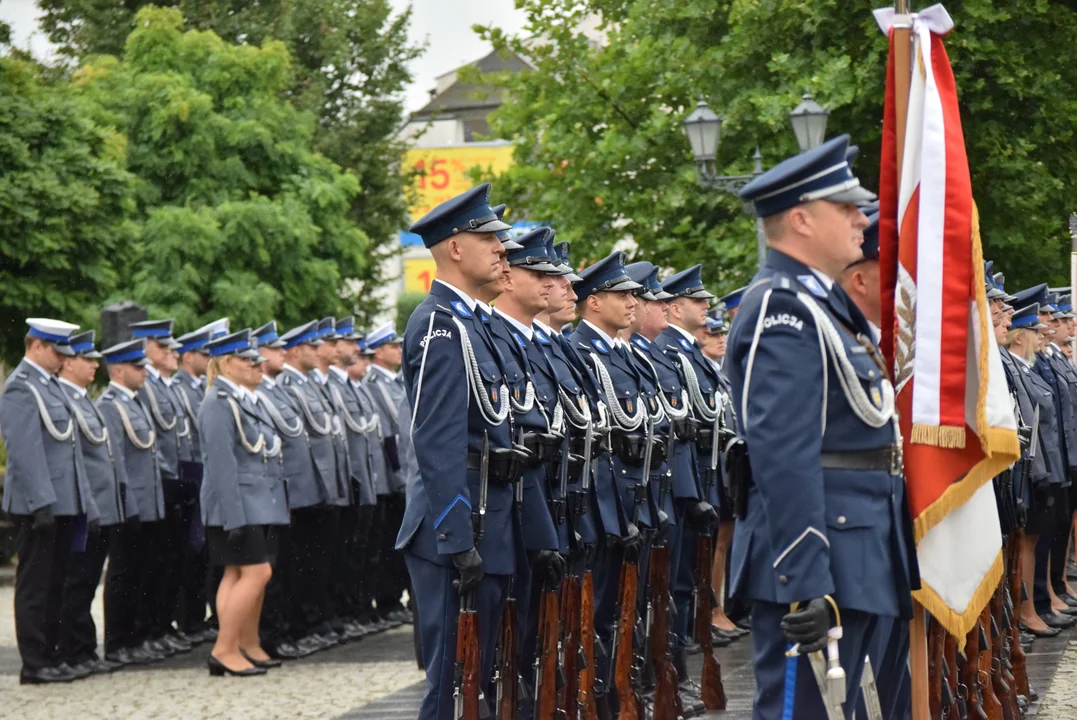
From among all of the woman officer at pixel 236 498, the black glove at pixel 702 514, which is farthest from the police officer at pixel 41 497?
the black glove at pixel 702 514

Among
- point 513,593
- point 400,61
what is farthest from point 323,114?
point 513,593

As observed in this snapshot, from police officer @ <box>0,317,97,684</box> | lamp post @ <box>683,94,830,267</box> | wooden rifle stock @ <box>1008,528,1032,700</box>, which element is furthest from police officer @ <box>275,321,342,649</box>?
wooden rifle stock @ <box>1008,528,1032,700</box>

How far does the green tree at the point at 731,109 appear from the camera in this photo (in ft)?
55.3

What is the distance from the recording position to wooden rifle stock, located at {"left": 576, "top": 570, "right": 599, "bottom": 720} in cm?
727

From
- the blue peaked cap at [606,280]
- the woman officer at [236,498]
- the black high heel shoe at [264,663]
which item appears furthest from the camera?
the black high heel shoe at [264,663]

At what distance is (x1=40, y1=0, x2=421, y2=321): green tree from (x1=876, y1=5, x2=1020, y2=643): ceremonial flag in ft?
95.6

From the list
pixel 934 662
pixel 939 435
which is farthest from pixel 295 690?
pixel 939 435

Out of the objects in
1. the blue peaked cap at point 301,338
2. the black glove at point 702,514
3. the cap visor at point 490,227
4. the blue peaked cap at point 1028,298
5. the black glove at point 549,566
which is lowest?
the black glove at point 702,514

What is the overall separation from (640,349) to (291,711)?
9.21ft

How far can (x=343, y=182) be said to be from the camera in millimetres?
30547

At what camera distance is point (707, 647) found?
852 centimetres

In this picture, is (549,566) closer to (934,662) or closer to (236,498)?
(934,662)

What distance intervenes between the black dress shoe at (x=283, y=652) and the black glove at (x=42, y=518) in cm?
186

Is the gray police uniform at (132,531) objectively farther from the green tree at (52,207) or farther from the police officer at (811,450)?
the green tree at (52,207)
